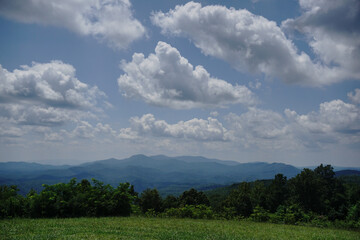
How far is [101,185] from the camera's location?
21328 millimetres

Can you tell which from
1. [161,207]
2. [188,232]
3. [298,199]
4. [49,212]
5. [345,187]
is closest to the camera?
[188,232]

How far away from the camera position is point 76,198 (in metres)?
18.6

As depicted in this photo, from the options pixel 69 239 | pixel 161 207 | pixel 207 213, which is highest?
pixel 69 239

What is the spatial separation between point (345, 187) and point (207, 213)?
1955 inches

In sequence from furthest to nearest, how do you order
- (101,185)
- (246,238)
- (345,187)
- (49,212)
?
(345,187)
(101,185)
(49,212)
(246,238)

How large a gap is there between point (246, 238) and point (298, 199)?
42.6 metres

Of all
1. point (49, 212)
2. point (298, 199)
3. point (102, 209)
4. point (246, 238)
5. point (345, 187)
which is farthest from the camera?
point (345, 187)

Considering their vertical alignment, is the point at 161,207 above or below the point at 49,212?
below

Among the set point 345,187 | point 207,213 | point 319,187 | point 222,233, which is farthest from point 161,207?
point 222,233

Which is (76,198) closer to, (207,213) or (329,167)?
(207,213)

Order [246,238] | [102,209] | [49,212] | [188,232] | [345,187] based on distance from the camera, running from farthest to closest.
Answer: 1. [345,187]
2. [102,209]
3. [49,212]
4. [188,232]
5. [246,238]

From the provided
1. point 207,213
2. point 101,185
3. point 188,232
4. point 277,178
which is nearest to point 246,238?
point 188,232

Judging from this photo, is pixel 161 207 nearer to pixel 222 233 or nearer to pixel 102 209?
pixel 102 209

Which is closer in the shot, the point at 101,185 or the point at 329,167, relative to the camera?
the point at 101,185
